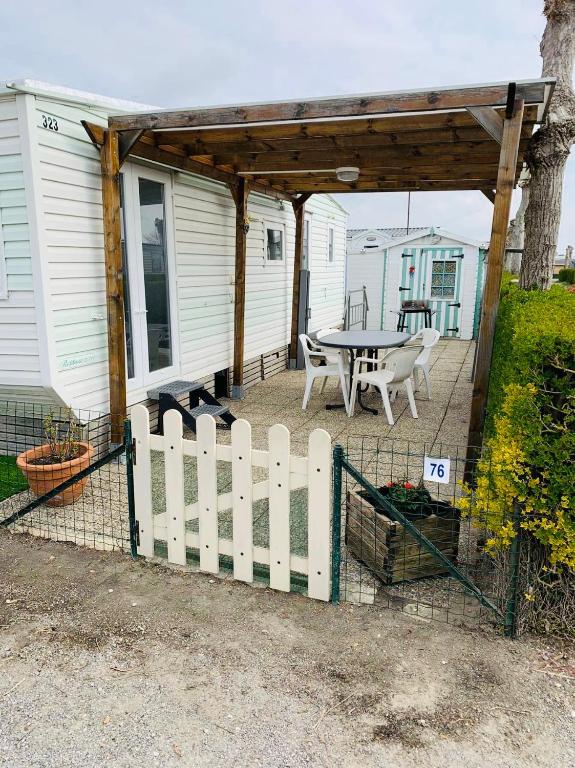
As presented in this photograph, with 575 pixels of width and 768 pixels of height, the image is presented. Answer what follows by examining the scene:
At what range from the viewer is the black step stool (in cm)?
521

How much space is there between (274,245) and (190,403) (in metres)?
3.99

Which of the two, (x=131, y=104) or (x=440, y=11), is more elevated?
(x=440, y=11)

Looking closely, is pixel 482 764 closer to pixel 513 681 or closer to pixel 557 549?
pixel 513 681

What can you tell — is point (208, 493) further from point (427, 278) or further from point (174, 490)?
point (427, 278)

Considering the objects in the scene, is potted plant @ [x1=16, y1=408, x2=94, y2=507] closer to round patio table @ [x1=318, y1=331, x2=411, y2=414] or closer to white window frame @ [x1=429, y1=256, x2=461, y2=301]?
round patio table @ [x1=318, y1=331, x2=411, y2=414]

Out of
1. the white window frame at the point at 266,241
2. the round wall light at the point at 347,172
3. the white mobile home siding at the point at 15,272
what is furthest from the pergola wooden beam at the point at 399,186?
the white mobile home siding at the point at 15,272

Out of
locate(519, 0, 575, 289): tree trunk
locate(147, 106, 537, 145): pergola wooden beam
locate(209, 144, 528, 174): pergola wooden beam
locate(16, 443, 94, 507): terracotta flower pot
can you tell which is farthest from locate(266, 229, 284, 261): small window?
locate(16, 443, 94, 507): terracotta flower pot

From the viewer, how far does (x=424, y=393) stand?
296 inches

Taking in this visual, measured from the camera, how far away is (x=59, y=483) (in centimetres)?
390

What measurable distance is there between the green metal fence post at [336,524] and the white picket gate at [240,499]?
0.04 meters

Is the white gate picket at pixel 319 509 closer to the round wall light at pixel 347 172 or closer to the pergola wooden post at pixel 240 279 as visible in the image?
the round wall light at pixel 347 172

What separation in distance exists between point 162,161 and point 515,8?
17.0ft

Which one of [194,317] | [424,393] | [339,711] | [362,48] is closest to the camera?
[339,711]

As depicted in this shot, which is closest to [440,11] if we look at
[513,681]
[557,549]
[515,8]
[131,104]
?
[515,8]
